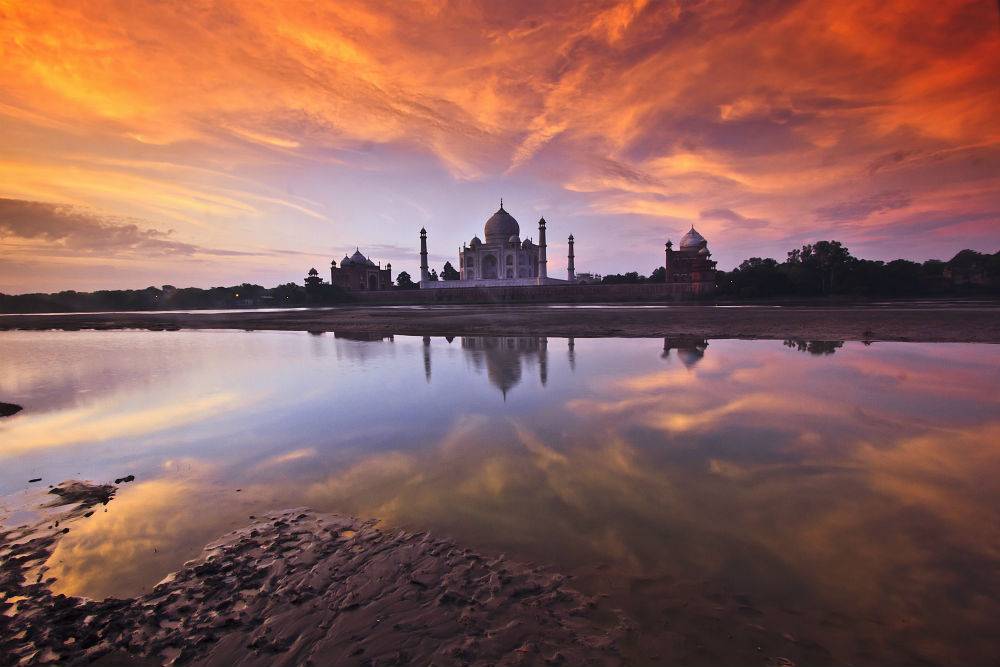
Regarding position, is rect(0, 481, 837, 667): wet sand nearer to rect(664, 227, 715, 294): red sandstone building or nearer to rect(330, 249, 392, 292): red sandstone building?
rect(664, 227, 715, 294): red sandstone building

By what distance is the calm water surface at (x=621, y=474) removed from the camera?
2768 millimetres

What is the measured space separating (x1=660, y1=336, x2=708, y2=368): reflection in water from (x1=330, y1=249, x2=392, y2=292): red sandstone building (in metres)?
62.5

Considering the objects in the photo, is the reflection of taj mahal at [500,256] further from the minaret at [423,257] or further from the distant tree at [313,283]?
the distant tree at [313,283]

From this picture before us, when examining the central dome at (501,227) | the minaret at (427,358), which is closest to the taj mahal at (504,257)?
the central dome at (501,227)

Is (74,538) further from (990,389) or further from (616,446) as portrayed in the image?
(990,389)

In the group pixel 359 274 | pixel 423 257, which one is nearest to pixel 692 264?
pixel 423 257


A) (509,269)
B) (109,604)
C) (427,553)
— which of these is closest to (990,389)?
A: (427,553)

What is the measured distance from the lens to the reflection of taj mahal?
66875 millimetres

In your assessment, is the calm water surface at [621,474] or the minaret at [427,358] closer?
the calm water surface at [621,474]

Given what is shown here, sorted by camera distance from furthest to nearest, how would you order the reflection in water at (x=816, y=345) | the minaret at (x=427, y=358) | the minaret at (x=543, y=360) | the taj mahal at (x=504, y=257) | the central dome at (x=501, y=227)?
the central dome at (x=501, y=227), the taj mahal at (x=504, y=257), the reflection in water at (x=816, y=345), the minaret at (x=427, y=358), the minaret at (x=543, y=360)

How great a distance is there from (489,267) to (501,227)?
21.3 ft

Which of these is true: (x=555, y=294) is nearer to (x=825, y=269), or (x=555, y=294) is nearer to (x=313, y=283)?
(x=825, y=269)

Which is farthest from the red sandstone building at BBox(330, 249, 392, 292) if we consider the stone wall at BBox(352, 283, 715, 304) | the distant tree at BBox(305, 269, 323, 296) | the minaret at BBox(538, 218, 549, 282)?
the minaret at BBox(538, 218, 549, 282)

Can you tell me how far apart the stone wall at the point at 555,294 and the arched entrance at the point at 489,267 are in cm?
1585
